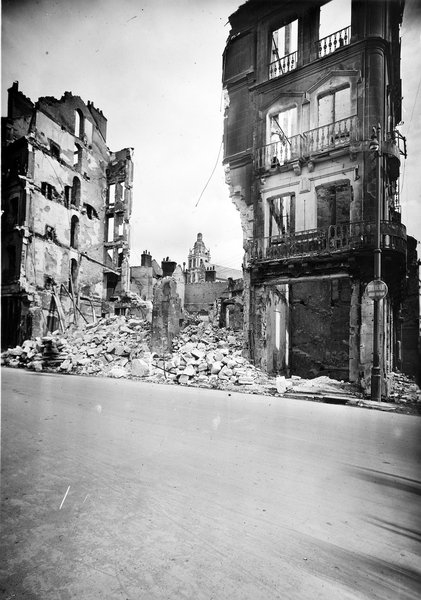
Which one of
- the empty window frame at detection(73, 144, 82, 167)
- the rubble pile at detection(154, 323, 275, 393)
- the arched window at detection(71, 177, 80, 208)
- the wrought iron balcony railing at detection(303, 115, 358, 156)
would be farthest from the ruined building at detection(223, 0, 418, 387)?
the arched window at detection(71, 177, 80, 208)

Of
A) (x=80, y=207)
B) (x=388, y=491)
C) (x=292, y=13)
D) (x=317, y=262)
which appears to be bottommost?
(x=388, y=491)

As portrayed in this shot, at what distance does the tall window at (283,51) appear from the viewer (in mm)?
2496

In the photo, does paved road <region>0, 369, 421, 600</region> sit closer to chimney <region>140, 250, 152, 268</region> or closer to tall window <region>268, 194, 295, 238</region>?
chimney <region>140, 250, 152, 268</region>

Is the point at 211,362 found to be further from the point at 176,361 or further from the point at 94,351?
the point at 94,351

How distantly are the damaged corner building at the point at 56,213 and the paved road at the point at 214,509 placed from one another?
152 centimetres

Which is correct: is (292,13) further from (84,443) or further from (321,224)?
(84,443)

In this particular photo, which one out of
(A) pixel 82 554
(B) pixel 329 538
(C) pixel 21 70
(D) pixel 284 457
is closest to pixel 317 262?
(D) pixel 284 457

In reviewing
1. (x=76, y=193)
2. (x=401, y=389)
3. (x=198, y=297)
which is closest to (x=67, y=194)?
(x=76, y=193)

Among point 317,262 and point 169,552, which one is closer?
point 169,552

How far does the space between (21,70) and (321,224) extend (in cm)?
→ 294

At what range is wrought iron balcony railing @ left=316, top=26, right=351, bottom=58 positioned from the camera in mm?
2377

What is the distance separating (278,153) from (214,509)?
3124 mm

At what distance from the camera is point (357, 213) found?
9.48 ft

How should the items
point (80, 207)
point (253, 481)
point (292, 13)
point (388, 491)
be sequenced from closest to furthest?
1. point (388, 491)
2. point (253, 481)
3. point (292, 13)
4. point (80, 207)
